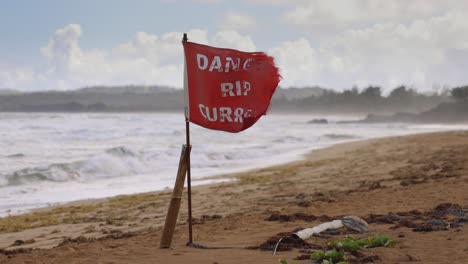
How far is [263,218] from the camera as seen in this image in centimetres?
980

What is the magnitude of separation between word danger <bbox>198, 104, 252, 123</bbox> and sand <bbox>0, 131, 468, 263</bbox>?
1486mm

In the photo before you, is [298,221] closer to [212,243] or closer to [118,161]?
[212,243]

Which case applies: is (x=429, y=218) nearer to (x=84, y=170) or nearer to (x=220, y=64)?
(x=220, y=64)

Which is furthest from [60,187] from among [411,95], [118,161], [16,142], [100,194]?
[411,95]

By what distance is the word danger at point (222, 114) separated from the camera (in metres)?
7.02

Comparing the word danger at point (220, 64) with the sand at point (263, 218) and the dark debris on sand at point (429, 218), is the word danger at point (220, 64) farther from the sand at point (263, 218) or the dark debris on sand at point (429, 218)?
the dark debris on sand at point (429, 218)

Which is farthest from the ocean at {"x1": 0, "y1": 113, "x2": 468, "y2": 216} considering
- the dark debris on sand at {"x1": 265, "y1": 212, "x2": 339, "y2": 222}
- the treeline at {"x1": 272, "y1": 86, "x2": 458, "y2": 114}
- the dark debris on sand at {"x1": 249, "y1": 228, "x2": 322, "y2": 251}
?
the treeline at {"x1": 272, "y1": 86, "x2": 458, "y2": 114}

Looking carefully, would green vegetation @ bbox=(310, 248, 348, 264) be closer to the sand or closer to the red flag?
the sand

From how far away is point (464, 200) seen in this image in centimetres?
1039

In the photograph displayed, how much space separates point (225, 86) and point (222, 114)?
0.32 metres

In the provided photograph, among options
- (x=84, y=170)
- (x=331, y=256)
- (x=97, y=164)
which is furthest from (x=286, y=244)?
(x=97, y=164)

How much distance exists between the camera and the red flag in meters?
7.02

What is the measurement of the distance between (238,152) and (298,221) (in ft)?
59.4

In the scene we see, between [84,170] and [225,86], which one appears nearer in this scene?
[225,86]
